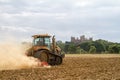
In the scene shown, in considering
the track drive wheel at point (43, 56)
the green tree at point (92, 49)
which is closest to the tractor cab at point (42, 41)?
the track drive wheel at point (43, 56)

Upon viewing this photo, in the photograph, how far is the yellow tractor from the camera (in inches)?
1095

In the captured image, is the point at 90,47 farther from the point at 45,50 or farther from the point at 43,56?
the point at 43,56

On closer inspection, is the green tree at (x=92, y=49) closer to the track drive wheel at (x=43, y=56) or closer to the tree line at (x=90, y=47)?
the tree line at (x=90, y=47)

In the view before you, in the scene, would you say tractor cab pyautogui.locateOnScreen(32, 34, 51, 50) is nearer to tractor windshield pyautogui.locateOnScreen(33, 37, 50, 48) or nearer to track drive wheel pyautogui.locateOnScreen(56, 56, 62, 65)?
tractor windshield pyautogui.locateOnScreen(33, 37, 50, 48)

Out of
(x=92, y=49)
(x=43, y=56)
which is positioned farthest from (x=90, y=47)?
Answer: (x=43, y=56)

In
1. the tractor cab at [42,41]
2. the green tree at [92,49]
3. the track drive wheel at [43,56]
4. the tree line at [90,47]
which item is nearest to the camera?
the track drive wheel at [43,56]

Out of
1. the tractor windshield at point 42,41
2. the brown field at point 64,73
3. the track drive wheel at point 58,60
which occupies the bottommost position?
the brown field at point 64,73

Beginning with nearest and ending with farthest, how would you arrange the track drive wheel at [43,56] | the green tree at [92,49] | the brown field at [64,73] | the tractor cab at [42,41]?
the brown field at [64,73] < the track drive wheel at [43,56] < the tractor cab at [42,41] < the green tree at [92,49]

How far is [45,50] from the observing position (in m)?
28.0

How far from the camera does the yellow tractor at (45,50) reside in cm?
2782

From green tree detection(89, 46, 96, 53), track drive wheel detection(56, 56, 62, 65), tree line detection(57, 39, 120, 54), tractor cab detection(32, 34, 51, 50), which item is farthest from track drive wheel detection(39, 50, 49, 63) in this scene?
green tree detection(89, 46, 96, 53)

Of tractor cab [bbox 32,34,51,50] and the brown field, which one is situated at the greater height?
tractor cab [bbox 32,34,51,50]

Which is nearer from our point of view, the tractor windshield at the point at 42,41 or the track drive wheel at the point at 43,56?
the track drive wheel at the point at 43,56

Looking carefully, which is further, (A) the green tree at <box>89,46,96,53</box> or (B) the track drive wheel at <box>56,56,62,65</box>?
(A) the green tree at <box>89,46,96,53</box>
